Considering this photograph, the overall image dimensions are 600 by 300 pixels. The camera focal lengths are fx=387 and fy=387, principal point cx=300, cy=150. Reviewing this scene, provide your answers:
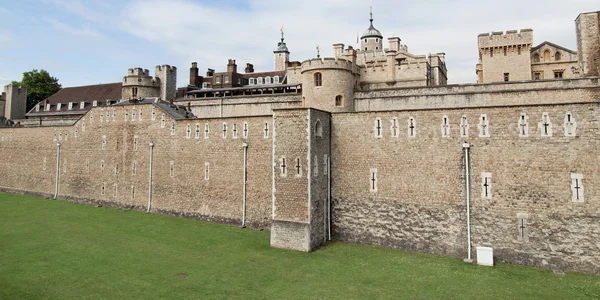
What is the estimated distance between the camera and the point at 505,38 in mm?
32312

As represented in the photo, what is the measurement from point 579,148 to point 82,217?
28.0 m

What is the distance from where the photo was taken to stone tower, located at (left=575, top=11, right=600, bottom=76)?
24000 mm

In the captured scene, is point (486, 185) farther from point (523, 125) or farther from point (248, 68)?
point (248, 68)

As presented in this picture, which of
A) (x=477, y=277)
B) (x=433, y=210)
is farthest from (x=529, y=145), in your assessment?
(x=477, y=277)

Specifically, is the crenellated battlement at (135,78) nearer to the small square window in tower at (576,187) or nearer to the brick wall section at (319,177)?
the brick wall section at (319,177)

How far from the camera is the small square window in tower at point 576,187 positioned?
15.7 metres

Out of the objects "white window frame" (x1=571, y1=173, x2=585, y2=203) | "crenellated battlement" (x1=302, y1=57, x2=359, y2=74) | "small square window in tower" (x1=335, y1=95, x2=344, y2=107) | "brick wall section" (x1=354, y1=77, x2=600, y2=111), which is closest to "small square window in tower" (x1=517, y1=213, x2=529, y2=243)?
"white window frame" (x1=571, y1=173, x2=585, y2=203)

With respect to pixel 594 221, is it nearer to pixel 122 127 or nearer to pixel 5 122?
pixel 122 127

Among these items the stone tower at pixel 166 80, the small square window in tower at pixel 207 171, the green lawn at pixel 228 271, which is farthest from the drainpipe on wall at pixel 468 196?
the stone tower at pixel 166 80

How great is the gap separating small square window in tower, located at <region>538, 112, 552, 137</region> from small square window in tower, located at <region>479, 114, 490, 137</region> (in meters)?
2.00

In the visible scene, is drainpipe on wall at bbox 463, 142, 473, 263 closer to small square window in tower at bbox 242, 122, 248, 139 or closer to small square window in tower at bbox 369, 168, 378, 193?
small square window in tower at bbox 369, 168, 378, 193

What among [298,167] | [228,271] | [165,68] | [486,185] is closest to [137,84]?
[165,68]

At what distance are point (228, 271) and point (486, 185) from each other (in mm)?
11809

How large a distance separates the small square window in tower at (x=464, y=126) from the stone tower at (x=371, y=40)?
146ft
